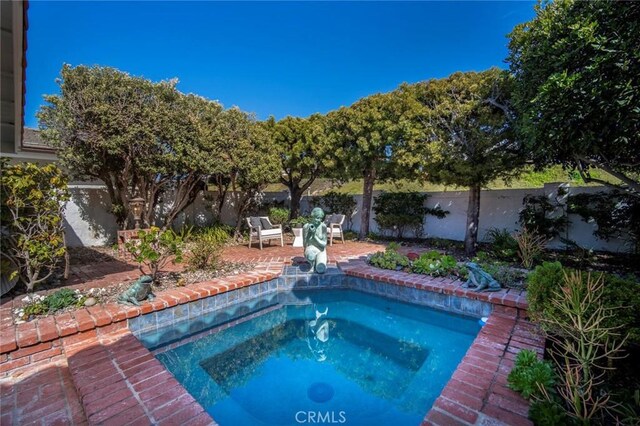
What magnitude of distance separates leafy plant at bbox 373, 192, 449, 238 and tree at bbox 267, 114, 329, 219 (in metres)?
2.88

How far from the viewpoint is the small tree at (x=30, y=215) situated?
3.74 metres

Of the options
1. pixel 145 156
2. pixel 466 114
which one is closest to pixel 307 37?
pixel 466 114

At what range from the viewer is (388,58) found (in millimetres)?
9227

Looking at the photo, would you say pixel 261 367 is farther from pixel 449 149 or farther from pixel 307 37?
pixel 307 37

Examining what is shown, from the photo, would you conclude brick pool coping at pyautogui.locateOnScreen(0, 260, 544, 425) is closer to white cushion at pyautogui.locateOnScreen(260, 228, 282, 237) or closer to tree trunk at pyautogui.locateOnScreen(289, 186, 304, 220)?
white cushion at pyautogui.locateOnScreen(260, 228, 282, 237)

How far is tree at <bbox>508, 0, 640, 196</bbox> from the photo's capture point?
2973 millimetres

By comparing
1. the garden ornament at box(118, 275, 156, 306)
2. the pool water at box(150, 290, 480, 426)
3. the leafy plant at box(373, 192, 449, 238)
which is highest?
the leafy plant at box(373, 192, 449, 238)

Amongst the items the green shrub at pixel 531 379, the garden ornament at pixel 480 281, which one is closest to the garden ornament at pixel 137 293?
the green shrub at pixel 531 379

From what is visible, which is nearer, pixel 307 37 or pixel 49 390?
pixel 49 390

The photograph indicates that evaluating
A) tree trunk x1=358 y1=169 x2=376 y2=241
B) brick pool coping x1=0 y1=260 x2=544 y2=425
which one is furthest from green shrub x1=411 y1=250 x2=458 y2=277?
tree trunk x1=358 y1=169 x2=376 y2=241

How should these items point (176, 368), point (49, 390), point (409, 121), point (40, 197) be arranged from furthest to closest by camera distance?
point (409, 121), point (40, 197), point (176, 368), point (49, 390)

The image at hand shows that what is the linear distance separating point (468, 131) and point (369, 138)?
301cm

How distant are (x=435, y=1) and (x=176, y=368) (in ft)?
28.7

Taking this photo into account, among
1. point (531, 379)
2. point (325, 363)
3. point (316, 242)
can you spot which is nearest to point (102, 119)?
point (316, 242)
